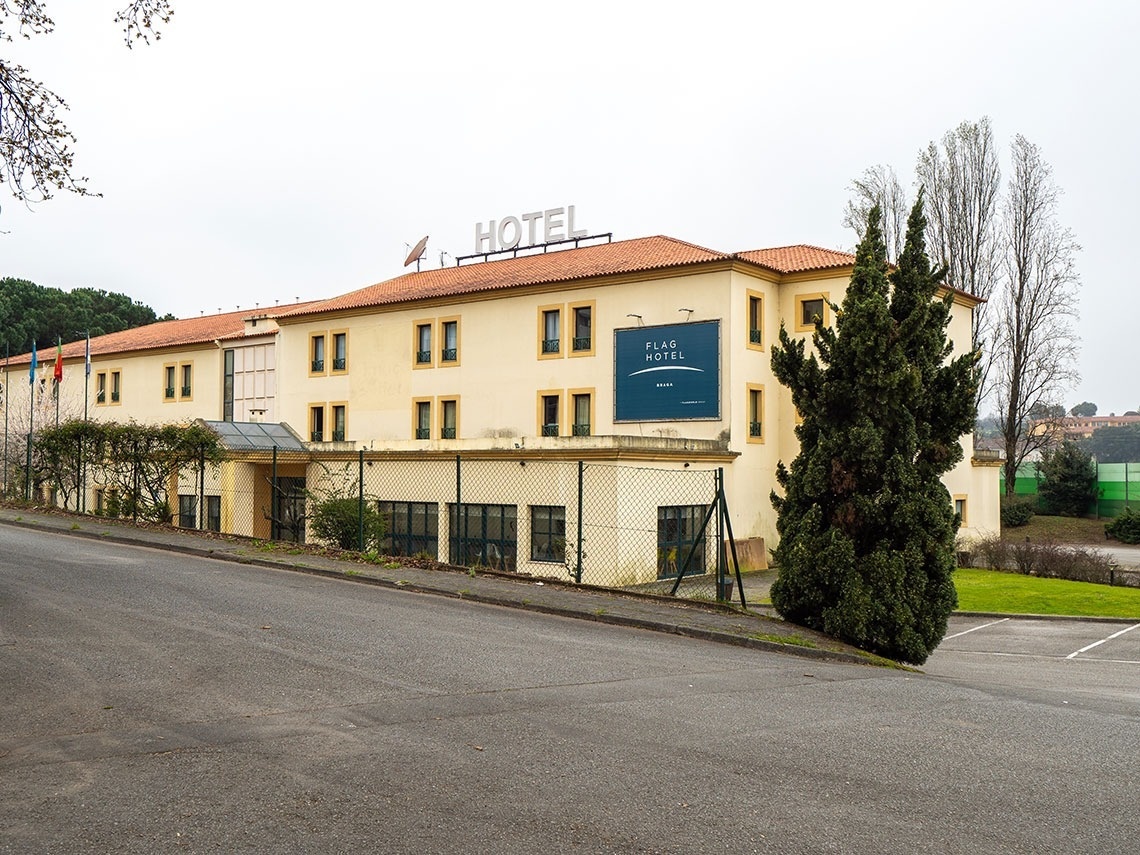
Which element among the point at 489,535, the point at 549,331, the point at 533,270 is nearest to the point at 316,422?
the point at 533,270

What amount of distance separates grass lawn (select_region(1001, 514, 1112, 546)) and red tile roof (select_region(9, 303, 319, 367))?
3920 centimetres

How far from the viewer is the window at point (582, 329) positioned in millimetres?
38188

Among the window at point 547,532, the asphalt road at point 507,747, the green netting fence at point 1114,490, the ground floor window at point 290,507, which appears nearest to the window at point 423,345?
the ground floor window at point 290,507

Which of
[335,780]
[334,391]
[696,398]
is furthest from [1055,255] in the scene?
[335,780]

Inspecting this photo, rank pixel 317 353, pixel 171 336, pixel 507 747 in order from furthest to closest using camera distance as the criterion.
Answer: pixel 171 336 → pixel 317 353 → pixel 507 747

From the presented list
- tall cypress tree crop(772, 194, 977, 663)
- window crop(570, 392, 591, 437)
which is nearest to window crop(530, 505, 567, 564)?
window crop(570, 392, 591, 437)

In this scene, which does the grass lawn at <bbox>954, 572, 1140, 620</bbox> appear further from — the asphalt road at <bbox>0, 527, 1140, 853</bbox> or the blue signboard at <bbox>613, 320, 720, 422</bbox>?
the asphalt road at <bbox>0, 527, 1140, 853</bbox>

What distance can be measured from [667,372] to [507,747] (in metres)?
30.1

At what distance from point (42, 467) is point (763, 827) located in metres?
25.8

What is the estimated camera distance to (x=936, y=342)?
13164 millimetres

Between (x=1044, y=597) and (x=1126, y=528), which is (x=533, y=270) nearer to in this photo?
(x=1044, y=597)

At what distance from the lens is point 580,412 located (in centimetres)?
3838

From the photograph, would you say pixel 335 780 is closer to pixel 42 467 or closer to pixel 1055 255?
pixel 42 467

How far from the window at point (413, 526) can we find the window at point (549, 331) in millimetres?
9358
